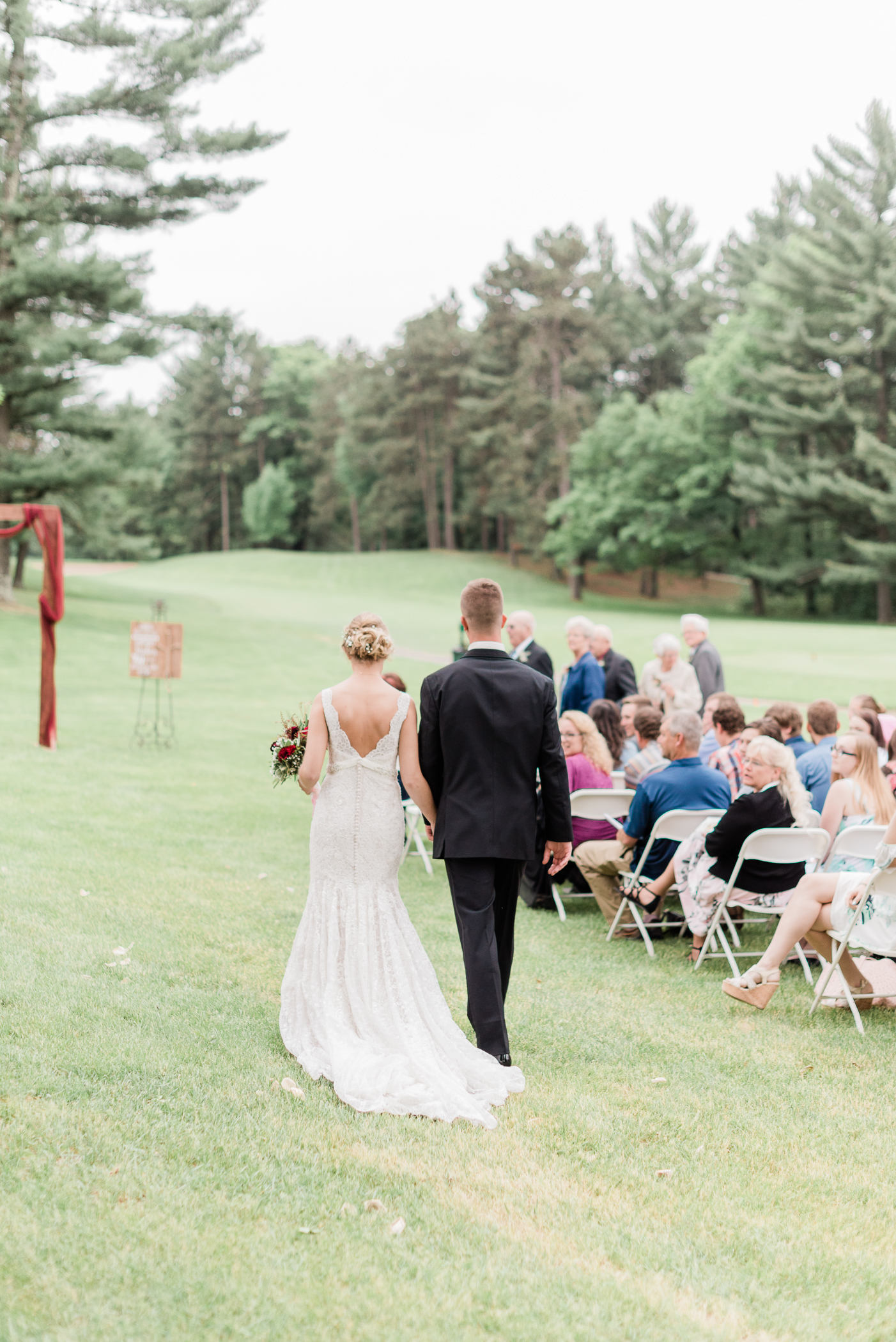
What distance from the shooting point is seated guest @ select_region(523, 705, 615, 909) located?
24.6ft

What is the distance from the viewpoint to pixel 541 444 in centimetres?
5603

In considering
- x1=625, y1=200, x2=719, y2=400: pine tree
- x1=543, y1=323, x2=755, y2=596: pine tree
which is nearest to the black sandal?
x1=543, y1=323, x2=755, y2=596: pine tree

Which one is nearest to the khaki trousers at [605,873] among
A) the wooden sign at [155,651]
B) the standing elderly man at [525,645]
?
the standing elderly man at [525,645]

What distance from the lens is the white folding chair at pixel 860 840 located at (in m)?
5.85

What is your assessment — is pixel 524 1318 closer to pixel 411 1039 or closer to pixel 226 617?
pixel 411 1039

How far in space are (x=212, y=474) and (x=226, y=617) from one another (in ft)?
145

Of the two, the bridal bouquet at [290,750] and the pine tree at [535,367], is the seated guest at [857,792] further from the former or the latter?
the pine tree at [535,367]

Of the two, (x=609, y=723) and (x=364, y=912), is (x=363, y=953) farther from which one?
(x=609, y=723)

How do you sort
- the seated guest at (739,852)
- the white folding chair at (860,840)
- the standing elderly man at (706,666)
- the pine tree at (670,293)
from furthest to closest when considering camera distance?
the pine tree at (670,293)
the standing elderly man at (706,666)
the seated guest at (739,852)
the white folding chair at (860,840)

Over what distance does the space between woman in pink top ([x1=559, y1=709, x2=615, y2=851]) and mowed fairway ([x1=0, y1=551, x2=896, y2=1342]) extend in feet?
2.00

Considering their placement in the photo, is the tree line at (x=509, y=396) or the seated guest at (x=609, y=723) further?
the tree line at (x=509, y=396)

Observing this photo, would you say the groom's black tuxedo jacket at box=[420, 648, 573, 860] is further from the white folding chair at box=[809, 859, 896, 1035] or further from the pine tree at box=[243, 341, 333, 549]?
the pine tree at box=[243, 341, 333, 549]

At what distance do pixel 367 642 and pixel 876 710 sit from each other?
4.85m

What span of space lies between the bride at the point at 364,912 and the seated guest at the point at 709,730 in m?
3.86
